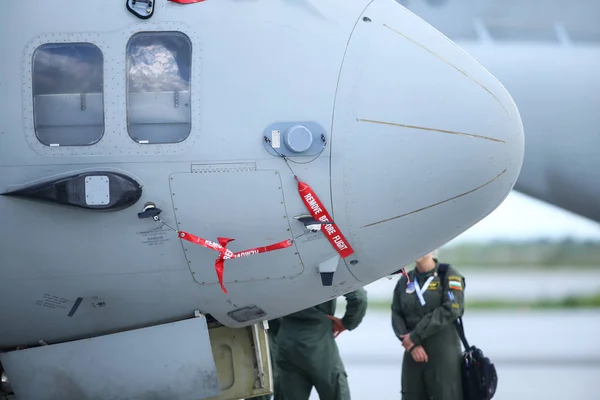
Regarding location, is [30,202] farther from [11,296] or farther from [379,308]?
[379,308]

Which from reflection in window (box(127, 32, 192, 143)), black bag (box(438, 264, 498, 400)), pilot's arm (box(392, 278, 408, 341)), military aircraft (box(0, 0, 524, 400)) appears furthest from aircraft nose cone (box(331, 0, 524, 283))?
pilot's arm (box(392, 278, 408, 341))

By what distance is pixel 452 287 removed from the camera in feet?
24.0

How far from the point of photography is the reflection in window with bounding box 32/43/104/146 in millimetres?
4816

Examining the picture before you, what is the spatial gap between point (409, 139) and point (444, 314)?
9.21 ft

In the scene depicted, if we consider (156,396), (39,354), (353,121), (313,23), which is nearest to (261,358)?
(156,396)

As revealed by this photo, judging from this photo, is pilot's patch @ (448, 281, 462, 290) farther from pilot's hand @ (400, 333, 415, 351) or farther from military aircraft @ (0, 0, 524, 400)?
military aircraft @ (0, 0, 524, 400)

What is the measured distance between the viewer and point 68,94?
485 cm

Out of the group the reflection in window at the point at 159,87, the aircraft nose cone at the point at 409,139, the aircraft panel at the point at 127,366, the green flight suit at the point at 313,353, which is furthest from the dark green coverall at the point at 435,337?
the reflection in window at the point at 159,87

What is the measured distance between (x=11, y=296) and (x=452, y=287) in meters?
3.66

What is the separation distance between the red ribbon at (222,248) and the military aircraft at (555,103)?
5.20m

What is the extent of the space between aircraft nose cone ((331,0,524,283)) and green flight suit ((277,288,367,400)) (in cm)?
238

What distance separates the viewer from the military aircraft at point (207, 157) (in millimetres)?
4766

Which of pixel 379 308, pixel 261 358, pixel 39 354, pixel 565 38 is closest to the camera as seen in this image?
pixel 39 354

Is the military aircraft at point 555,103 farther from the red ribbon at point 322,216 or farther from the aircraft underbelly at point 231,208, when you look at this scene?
the aircraft underbelly at point 231,208
